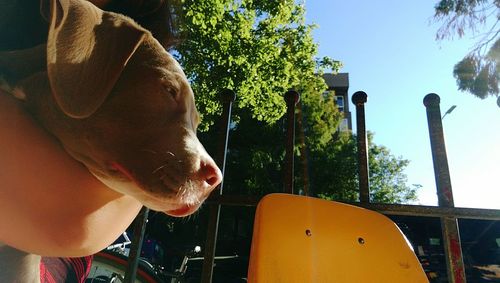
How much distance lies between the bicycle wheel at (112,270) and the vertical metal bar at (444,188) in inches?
63.1

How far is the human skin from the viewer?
25.6 inches

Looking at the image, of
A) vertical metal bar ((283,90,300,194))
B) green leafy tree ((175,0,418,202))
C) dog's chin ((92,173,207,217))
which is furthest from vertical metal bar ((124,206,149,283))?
green leafy tree ((175,0,418,202))

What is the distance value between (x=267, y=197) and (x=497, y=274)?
471 cm

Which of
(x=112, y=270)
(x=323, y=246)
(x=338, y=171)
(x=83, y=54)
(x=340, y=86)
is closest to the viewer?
(x=83, y=54)

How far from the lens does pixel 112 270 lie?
2.32 meters

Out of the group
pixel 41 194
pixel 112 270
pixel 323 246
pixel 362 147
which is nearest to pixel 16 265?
pixel 41 194

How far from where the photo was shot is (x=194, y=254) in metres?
4.06

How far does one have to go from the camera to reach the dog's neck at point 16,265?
737 millimetres

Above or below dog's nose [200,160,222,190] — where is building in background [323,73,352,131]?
above

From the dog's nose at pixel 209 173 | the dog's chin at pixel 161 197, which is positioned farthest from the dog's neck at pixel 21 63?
the dog's nose at pixel 209 173

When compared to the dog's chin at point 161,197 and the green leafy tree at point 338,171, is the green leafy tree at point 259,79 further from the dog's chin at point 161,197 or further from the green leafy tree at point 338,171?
the dog's chin at point 161,197

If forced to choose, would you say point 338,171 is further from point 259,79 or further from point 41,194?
point 41,194

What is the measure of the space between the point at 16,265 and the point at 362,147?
1.31m

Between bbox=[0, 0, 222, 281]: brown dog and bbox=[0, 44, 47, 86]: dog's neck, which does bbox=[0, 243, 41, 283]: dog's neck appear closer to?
bbox=[0, 0, 222, 281]: brown dog
